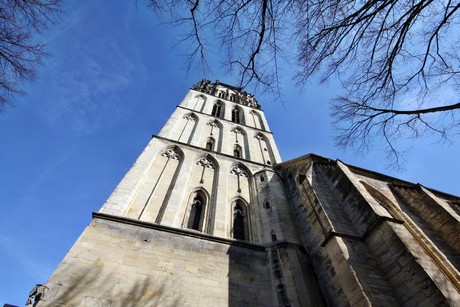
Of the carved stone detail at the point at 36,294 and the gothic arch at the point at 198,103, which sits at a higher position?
the gothic arch at the point at 198,103

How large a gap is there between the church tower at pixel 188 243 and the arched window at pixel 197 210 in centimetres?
4

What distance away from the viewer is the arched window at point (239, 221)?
379 inches

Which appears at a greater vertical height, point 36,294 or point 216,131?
point 216,131

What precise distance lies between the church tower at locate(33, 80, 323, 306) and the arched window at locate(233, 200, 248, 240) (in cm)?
5

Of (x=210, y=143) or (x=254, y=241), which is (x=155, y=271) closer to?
(x=254, y=241)

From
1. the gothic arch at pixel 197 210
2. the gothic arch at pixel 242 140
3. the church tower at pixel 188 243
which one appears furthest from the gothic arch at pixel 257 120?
the gothic arch at pixel 197 210

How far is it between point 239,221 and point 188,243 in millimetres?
3008

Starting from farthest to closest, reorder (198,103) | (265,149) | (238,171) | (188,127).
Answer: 1. (198,103)
2. (265,149)
3. (188,127)
4. (238,171)

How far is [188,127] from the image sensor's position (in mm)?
17094

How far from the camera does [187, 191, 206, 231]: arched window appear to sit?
945 cm

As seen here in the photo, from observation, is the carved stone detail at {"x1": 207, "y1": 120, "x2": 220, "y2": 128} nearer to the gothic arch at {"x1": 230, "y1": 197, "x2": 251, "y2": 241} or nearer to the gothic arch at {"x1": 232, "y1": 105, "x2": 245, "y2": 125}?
the gothic arch at {"x1": 232, "y1": 105, "x2": 245, "y2": 125}

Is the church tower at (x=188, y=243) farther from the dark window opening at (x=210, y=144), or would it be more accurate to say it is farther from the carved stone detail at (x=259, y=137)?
the carved stone detail at (x=259, y=137)

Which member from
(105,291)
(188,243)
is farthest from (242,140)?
(105,291)

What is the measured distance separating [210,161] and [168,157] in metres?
2.24
